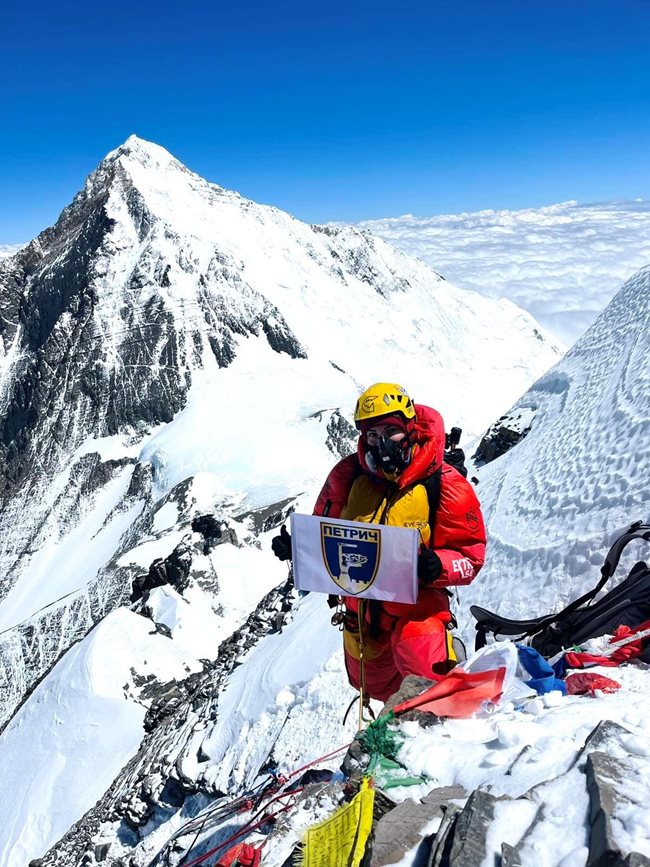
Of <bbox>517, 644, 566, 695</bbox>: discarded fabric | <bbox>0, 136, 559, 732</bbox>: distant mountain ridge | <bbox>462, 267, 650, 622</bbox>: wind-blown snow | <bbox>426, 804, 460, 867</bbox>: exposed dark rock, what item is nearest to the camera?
<bbox>426, 804, 460, 867</bbox>: exposed dark rock

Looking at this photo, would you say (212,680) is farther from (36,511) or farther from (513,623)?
(36,511)

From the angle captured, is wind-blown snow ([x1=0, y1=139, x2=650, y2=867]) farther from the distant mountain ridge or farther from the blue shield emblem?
the blue shield emblem

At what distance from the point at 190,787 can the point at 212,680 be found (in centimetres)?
576

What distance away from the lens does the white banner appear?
559 centimetres

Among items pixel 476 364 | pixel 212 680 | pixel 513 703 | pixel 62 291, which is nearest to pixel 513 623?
pixel 513 703

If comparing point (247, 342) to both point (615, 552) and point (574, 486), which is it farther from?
point (615, 552)

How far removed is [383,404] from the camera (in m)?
5.77

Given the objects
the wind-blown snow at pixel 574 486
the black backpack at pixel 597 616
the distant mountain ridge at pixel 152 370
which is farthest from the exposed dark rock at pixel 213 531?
the black backpack at pixel 597 616

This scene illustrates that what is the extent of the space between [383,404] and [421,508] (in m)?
1.02

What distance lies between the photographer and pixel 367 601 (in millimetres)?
6348

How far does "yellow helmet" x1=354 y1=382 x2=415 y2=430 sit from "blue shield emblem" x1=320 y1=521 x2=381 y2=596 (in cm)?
99

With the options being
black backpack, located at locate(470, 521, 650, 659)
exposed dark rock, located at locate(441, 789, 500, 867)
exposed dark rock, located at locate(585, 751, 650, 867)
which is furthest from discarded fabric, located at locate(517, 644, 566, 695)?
exposed dark rock, located at locate(441, 789, 500, 867)

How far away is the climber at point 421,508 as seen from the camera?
576cm

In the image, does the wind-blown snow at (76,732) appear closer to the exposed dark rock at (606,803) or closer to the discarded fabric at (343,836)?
the discarded fabric at (343,836)
